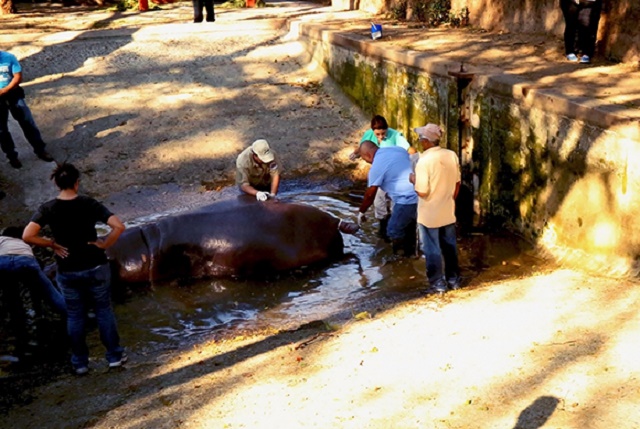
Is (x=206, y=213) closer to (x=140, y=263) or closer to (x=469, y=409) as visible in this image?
(x=140, y=263)

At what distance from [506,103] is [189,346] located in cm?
468

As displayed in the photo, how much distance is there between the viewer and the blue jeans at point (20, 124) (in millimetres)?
11906

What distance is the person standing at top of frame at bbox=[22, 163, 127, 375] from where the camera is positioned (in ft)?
20.5

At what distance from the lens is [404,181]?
8.82m

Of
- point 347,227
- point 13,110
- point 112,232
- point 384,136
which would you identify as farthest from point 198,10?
point 112,232

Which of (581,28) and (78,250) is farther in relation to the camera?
(581,28)

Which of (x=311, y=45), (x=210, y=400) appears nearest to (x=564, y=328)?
(x=210, y=400)

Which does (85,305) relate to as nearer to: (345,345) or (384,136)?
(345,345)

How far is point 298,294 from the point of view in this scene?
8.52 meters

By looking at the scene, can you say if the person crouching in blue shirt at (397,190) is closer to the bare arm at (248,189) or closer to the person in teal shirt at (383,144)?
the person in teal shirt at (383,144)

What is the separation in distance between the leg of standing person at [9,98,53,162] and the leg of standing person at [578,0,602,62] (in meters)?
7.57

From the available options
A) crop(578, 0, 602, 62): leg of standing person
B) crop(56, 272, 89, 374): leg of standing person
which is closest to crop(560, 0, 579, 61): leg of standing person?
crop(578, 0, 602, 62): leg of standing person

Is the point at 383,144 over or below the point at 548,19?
below

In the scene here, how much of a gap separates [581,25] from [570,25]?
223mm
